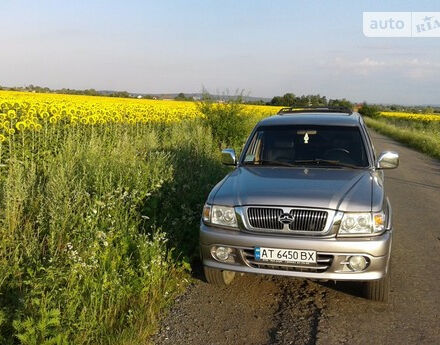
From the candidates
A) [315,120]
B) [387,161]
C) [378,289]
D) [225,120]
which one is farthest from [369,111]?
[378,289]

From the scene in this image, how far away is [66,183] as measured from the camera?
16.3 feet

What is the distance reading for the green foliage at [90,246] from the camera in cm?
306

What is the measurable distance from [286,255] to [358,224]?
2.19ft

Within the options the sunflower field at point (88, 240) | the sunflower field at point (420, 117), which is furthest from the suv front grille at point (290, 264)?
the sunflower field at point (420, 117)

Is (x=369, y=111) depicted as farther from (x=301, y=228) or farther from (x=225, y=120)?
(x=301, y=228)

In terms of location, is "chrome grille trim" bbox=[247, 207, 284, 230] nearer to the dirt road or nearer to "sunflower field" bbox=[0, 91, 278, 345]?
the dirt road

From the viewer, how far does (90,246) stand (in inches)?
150

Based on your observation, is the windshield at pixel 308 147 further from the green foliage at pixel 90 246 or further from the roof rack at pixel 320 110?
the green foliage at pixel 90 246

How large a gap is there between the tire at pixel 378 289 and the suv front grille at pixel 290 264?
541mm

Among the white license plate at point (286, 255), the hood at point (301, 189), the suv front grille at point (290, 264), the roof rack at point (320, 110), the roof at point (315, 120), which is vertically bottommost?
the suv front grille at point (290, 264)

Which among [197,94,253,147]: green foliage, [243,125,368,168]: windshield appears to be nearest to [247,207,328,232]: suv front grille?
[243,125,368,168]: windshield

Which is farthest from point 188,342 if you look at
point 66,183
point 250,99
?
point 250,99

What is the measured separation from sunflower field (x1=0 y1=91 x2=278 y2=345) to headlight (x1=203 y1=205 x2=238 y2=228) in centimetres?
54

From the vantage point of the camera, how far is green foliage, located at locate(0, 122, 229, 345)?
3061 millimetres
